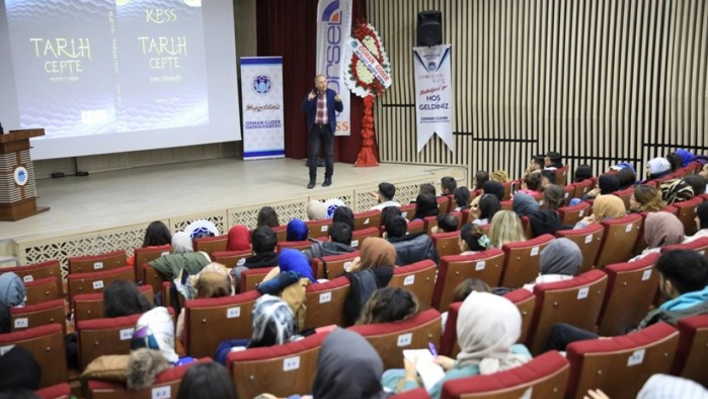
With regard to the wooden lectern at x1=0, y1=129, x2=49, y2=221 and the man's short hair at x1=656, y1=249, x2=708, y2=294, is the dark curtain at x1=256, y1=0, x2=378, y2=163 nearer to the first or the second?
the wooden lectern at x1=0, y1=129, x2=49, y2=221

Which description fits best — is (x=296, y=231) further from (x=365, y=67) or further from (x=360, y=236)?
(x=365, y=67)

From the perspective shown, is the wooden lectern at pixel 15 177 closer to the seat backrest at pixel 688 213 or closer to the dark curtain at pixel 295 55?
A: the dark curtain at pixel 295 55

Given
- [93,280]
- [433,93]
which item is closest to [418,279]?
[93,280]

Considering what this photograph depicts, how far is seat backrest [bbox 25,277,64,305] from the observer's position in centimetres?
460

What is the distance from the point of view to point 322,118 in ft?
30.1

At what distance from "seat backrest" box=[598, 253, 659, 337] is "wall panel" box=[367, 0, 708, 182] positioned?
5742mm

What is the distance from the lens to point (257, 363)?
101 inches

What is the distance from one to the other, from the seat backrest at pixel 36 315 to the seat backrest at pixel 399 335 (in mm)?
1972

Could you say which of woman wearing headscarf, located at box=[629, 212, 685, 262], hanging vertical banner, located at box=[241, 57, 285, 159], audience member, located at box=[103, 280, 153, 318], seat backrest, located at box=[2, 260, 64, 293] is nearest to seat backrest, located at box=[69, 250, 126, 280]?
seat backrest, located at box=[2, 260, 64, 293]

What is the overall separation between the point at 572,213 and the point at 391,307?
330 cm

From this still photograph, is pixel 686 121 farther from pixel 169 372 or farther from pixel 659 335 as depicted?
pixel 169 372

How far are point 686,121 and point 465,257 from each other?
6113mm

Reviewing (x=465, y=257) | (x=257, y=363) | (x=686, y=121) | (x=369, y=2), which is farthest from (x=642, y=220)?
(x=369, y=2)

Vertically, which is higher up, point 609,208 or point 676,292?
point 609,208
